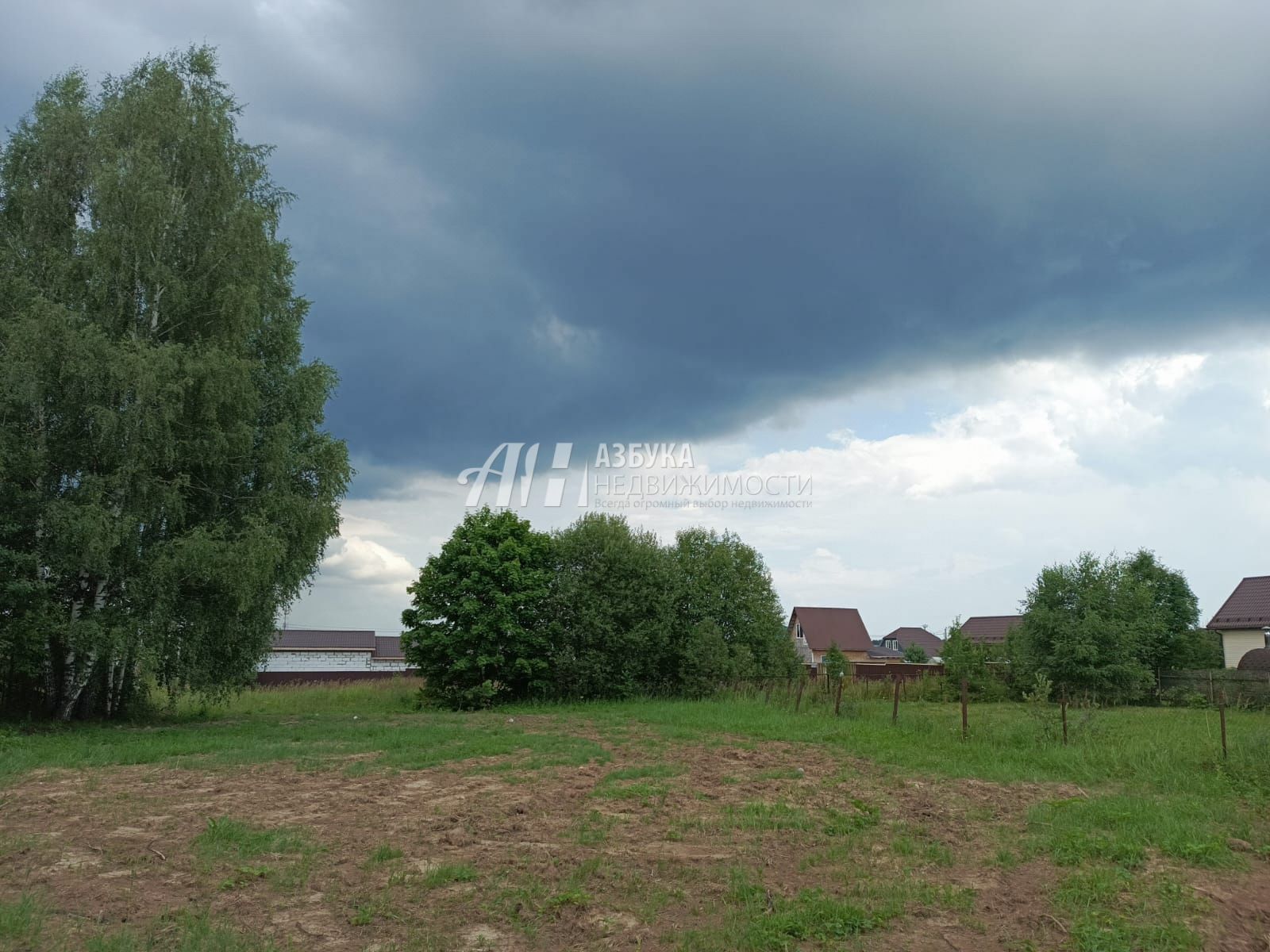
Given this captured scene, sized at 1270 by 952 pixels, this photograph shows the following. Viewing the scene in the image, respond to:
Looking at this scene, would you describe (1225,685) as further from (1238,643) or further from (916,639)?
(916,639)

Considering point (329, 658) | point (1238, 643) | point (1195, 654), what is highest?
point (1238, 643)

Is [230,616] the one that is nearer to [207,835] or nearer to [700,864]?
[207,835]

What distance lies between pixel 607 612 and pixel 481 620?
14.1 ft

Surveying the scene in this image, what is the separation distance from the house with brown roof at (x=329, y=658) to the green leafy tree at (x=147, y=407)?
24763 mm

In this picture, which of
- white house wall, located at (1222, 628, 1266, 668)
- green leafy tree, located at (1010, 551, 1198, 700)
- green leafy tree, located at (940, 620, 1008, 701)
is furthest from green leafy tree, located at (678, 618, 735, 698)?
white house wall, located at (1222, 628, 1266, 668)

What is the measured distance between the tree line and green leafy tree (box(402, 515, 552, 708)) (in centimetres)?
4

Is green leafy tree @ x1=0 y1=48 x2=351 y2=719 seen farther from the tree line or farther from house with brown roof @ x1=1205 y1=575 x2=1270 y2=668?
house with brown roof @ x1=1205 y1=575 x2=1270 y2=668

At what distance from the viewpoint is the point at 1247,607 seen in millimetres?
43125

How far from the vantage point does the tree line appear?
2727cm

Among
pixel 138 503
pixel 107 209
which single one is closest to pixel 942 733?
pixel 138 503

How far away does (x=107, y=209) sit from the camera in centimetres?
1772

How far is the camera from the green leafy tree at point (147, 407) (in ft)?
52.5

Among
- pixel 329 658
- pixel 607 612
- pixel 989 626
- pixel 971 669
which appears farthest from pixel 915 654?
pixel 607 612

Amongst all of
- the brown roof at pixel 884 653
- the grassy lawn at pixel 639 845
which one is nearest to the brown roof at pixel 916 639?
the brown roof at pixel 884 653
